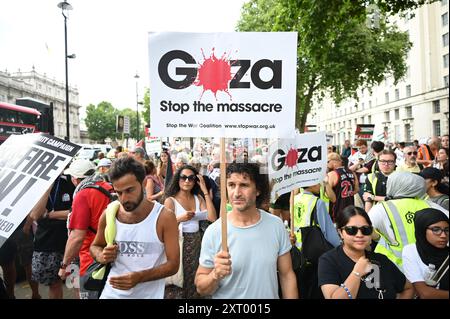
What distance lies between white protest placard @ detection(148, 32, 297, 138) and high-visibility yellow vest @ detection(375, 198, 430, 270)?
1.29m

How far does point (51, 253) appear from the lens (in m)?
4.05

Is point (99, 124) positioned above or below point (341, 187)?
above

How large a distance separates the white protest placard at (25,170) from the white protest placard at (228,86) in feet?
2.33

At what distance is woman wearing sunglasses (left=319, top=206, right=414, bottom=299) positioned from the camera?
2.39 m

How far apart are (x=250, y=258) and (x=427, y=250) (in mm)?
1208

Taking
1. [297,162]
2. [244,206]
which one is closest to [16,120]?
[297,162]

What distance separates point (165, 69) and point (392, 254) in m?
2.28

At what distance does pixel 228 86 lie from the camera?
104 inches

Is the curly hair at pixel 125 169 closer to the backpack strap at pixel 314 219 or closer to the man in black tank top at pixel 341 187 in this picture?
the backpack strap at pixel 314 219

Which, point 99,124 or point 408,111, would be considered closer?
point 408,111

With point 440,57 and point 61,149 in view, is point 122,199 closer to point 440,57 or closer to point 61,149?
point 61,149

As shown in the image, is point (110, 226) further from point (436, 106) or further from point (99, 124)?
point (99, 124)
